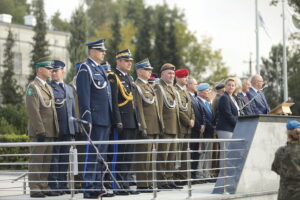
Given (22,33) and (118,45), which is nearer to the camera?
(22,33)

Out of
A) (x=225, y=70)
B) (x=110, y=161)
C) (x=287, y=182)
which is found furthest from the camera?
(x=225, y=70)

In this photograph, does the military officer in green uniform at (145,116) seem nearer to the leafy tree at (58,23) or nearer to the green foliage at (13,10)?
the green foliage at (13,10)

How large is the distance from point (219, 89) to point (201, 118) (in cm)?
86

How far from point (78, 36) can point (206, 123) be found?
31481 mm

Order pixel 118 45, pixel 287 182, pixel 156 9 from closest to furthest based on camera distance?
pixel 287 182 < pixel 118 45 < pixel 156 9

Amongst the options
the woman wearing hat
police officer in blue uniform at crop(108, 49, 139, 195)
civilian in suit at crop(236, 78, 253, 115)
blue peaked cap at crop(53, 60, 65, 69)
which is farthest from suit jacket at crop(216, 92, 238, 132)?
the woman wearing hat

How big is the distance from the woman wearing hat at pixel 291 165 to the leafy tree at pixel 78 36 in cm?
3408

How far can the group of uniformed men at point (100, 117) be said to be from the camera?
955cm

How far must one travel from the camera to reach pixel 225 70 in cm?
5812

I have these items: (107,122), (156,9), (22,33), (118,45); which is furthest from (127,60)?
(156,9)

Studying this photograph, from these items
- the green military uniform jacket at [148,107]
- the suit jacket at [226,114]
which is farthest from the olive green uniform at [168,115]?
the suit jacket at [226,114]

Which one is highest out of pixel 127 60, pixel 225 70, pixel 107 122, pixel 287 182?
pixel 225 70

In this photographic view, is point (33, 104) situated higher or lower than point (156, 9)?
lower

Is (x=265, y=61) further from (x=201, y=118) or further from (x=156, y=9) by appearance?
(x=201, y=118)
